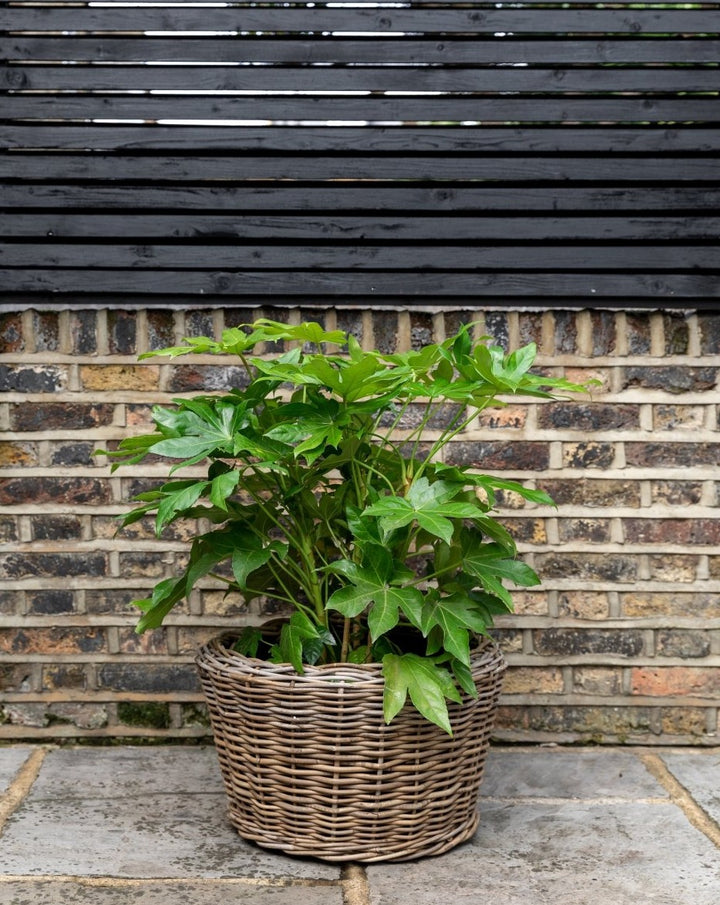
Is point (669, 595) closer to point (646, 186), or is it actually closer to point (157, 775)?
point (646, 186)

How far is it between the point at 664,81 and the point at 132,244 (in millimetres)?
1577

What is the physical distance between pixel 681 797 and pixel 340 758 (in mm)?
1028


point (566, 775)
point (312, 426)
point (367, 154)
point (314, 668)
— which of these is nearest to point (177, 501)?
point (312, 426)

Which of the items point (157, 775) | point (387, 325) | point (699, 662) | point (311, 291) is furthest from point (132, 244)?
point (699, 662)

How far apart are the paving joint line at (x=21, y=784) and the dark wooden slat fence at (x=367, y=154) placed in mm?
1310

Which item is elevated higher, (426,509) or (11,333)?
(11,333)

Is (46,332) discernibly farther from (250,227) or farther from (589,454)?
(589,454)

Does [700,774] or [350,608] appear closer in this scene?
[350,608]

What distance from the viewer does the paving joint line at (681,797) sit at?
7.68ft

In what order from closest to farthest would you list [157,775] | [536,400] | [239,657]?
1. [239,657]
2. [157,775]
3. [536,400]

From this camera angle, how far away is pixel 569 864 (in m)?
2.16

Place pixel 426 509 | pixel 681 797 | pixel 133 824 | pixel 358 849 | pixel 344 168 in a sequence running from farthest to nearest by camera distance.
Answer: pixel 344 168 → pixel 681 797 → pixel 133 824 → pixel 358 849 → pixel 426 509

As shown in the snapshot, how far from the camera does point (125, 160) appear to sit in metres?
2.77

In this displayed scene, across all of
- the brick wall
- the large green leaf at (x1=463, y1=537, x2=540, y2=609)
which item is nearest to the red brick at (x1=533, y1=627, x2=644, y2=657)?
the brick wall
